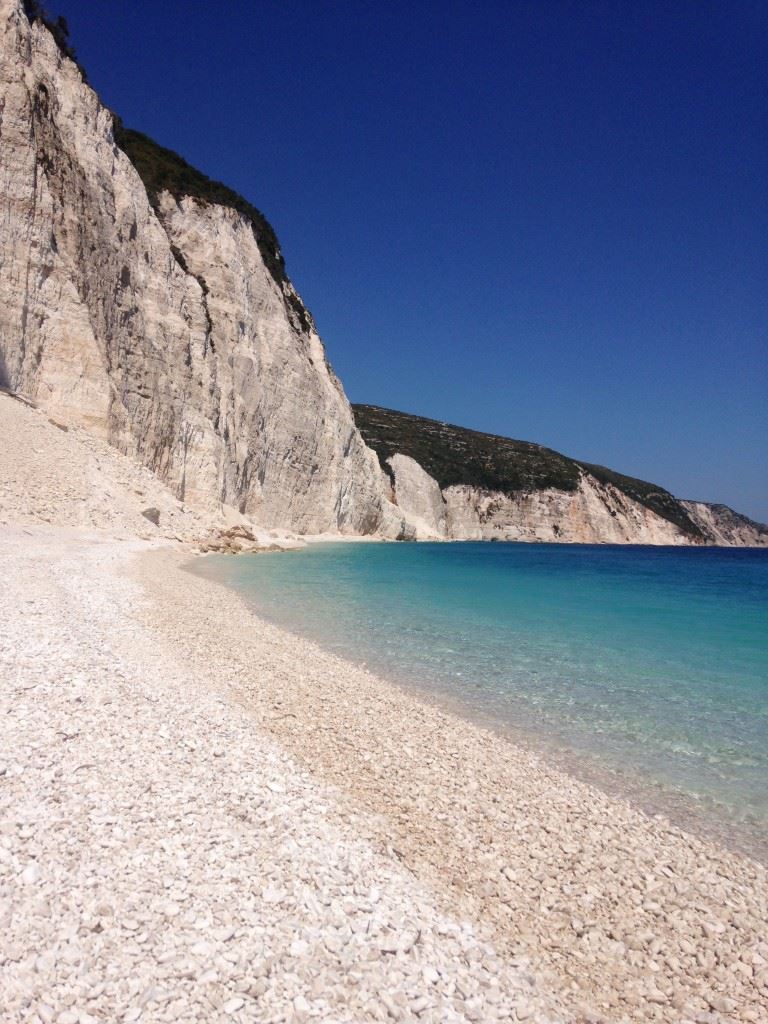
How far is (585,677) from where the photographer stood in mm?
→ 8672

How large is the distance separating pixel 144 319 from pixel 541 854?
33149 mm

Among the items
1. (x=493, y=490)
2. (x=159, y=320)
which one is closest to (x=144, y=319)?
(x=159, y=320)

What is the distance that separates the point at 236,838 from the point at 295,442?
42.4 m

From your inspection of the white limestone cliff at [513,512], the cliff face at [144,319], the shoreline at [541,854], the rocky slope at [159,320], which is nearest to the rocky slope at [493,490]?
the white limestone cliff at [513,512]

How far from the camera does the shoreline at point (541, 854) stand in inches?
114

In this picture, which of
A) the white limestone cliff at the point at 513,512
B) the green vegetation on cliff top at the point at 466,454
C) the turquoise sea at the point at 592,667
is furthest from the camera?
the green vegetation on cliff top at the point at 466,454

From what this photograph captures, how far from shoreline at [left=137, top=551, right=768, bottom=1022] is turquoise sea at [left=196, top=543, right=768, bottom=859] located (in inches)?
24.7

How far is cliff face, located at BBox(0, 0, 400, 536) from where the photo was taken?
25578mm

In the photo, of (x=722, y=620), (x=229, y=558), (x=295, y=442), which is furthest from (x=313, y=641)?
(x=295, y=442)

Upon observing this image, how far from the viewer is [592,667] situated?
30.8 ft

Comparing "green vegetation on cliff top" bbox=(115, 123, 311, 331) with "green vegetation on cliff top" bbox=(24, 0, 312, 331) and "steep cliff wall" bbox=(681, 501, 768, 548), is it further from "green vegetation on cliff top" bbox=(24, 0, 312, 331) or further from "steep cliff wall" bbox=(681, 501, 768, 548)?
"steep cliff wall" bbox=(681, 501, 768, 548)

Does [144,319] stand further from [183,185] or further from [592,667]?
[592,667]

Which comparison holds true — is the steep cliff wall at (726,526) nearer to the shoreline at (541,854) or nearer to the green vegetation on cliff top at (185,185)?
the green vegetation on cliff top at (185,185)

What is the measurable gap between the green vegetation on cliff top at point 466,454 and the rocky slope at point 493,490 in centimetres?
15
